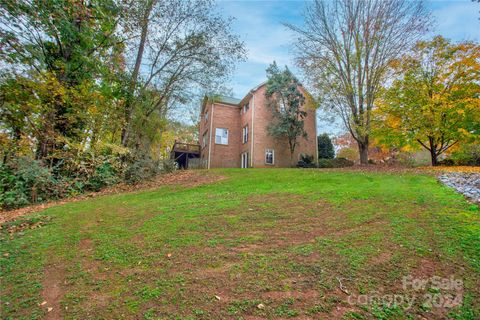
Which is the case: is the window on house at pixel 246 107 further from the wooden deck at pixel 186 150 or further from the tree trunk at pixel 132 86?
the tree trunk at pixel 132 86

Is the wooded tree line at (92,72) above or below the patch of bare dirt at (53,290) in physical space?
above

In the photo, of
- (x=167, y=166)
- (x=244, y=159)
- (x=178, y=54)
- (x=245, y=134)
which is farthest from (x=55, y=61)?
(x=244, y=159)

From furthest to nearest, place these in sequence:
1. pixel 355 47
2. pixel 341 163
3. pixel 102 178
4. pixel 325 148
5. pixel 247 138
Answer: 1. pixel 325 148
2. pixel 247 138
3. pixel 341 163
4. pixel 355 47
5. pixel 102 178

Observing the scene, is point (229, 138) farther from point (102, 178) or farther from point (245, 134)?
point (102, 178)

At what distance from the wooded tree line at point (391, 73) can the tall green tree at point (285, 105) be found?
3.16 m

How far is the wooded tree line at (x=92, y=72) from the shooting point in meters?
7.51

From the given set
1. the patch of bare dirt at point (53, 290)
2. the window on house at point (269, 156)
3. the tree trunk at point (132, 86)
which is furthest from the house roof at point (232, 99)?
the patch of bare dirt at point (53, 290)

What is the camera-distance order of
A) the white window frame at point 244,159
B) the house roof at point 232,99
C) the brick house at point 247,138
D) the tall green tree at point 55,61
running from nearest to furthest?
the tall green tree at point 55,61 → the brick house at point 247,138 → the house roof at point 232,99 → the white window frame at point 244,159

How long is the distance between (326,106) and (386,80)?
375 centimetres

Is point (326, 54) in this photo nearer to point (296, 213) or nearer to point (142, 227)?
point (296, 213)

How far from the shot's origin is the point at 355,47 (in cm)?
1461

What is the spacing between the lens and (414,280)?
2752 mm

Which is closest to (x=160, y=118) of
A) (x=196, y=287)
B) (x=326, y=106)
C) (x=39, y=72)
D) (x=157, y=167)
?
(x=157, y=167)

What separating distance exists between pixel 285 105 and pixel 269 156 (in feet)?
15.2
